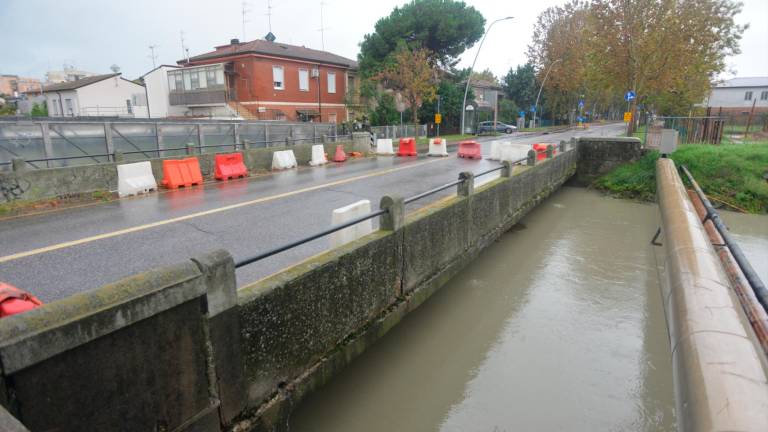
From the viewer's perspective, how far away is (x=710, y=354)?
313 centimetres

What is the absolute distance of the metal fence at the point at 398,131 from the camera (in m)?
31.1

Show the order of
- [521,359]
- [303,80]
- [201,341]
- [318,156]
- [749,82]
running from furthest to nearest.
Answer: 1. [749,82]
2. [303,80]
3. [318,156]
4. [521,359]
5. [201,341]

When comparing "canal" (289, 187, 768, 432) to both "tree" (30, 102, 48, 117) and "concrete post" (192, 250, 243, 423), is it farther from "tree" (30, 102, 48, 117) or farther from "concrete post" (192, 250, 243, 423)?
"tree" (30, 102, 48, 117)

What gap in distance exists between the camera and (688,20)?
2194cm

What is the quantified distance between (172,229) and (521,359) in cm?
612

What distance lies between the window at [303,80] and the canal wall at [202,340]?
114 feet

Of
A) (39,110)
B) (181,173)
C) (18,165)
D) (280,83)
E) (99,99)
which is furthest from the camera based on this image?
(39,110)

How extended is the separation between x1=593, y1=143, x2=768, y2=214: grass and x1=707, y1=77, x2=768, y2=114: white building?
5456 centimetres

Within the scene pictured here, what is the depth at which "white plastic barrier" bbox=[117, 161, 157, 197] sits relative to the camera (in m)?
11.4

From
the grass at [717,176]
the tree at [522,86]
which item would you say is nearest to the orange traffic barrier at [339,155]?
the grass at [717,176]

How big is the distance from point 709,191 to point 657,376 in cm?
1307

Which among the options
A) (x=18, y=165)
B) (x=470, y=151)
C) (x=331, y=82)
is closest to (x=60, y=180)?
(x=18, y=165)

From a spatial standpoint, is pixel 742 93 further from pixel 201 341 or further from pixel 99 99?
pixel 201 341

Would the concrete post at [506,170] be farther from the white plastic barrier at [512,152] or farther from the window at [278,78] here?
the window at [278,78]
